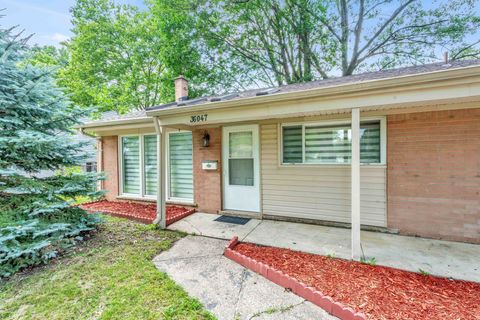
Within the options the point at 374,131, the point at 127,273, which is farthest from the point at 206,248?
the point at 374,131

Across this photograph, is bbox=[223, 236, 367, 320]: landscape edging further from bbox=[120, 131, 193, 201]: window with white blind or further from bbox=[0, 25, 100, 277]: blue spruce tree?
bbox=[120, 131, 193, 201]: window with white blind

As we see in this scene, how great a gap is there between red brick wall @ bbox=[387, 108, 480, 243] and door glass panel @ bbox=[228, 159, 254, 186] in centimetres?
282

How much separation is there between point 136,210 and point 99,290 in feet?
11.1

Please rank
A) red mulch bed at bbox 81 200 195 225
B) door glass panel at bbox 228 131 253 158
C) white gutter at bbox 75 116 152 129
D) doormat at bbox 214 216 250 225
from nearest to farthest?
doormat at bbox 214 216 250 225 < red mulch bed at bbox 81 200 195 225 < door glass panel at bbox 228 131 253 158 < white gutter at bbox 75 116 152 129

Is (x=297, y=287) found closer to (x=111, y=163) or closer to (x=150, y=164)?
(x=150, y=164)

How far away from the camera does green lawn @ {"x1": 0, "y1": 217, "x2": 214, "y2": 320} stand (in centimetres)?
222

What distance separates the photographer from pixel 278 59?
44.3 feet

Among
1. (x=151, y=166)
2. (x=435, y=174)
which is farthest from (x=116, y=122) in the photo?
(x=435, y=174)

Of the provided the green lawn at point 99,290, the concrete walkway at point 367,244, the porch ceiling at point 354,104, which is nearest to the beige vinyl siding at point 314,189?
the concrete walkway at point 367,244

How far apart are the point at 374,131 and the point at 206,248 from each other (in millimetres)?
3812

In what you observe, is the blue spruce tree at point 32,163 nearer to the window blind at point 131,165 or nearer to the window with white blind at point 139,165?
the window with white blind at point 139,165

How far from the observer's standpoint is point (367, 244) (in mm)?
3660

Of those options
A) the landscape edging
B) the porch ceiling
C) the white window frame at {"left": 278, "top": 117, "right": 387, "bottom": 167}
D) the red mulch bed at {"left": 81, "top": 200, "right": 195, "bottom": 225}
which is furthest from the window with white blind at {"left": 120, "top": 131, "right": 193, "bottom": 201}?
the landscape edging

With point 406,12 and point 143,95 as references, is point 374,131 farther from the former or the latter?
point 143,95
